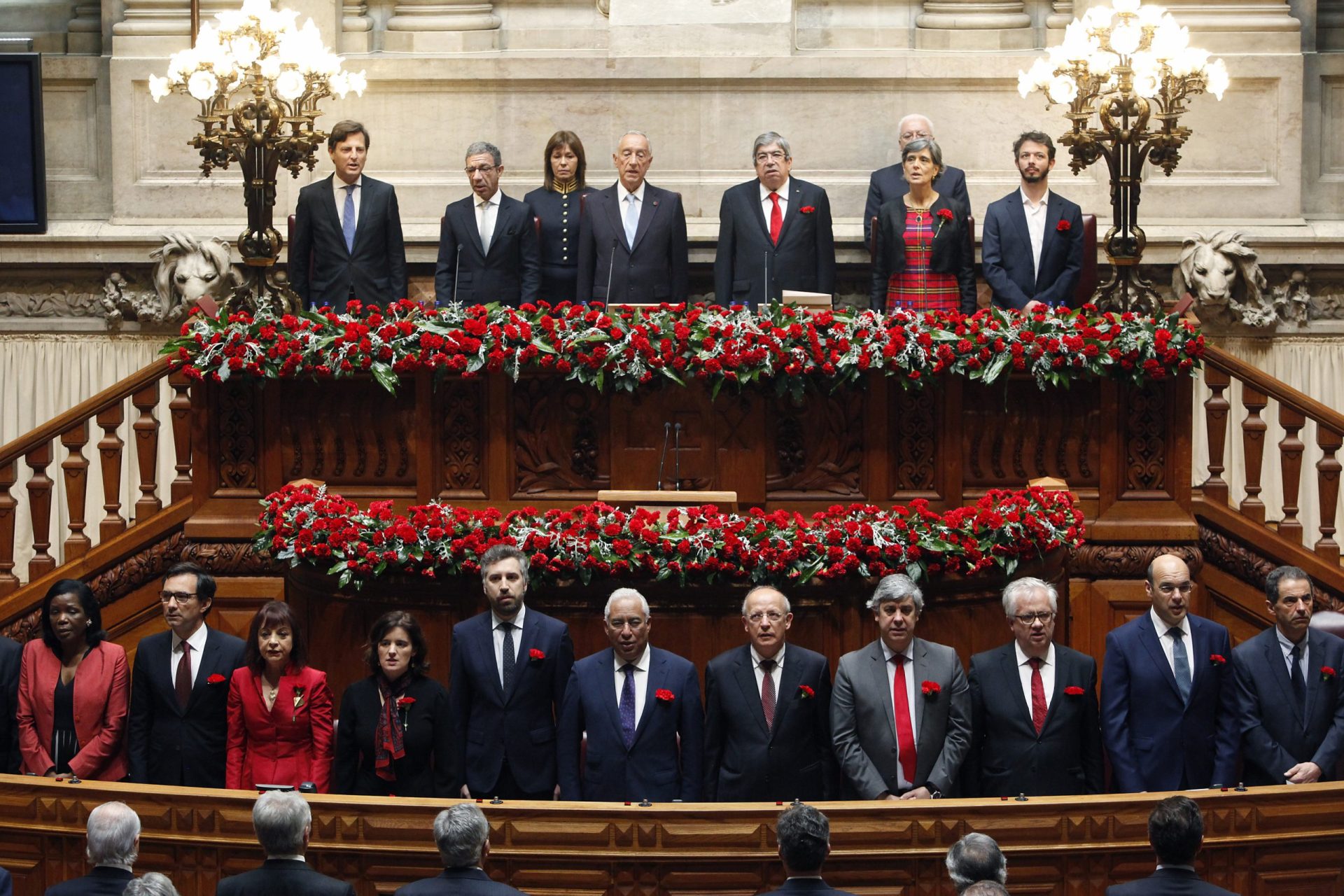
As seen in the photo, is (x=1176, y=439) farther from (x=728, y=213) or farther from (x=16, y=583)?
(x=16, y=583)

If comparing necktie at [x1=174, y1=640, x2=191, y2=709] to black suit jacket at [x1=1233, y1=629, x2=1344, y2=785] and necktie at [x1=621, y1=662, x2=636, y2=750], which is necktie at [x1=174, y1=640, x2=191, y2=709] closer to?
necktie at [x1=621, y1=662, x2=636, y2=750]

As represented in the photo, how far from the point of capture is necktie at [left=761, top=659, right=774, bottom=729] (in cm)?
591

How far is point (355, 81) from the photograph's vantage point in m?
9.48

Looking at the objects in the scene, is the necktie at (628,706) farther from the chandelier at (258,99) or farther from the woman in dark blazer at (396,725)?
the chandelier at (258,99)

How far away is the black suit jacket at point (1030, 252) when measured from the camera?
8305mm

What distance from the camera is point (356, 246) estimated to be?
8586mm

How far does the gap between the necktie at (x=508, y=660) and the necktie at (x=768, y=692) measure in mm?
814

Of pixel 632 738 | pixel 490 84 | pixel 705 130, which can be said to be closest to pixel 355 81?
pixel 490 84

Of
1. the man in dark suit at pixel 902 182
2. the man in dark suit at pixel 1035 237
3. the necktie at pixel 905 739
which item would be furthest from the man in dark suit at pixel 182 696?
the man in dark suit at pixel 1035 237

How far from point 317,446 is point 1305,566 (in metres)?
3.99

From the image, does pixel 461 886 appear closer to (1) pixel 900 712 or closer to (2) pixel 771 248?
(1) pixel 900 712

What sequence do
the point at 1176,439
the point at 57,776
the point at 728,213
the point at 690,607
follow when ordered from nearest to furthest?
1. the point at 57,776
2. the point at 690,607
3. the point at 1176,439
4. the point at 728,213

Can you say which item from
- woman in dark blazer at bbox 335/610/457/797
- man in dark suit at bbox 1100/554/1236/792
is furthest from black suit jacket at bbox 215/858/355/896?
man in dark suit at bbox 1100/554/1236/792

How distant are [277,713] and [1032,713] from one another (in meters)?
2.39
